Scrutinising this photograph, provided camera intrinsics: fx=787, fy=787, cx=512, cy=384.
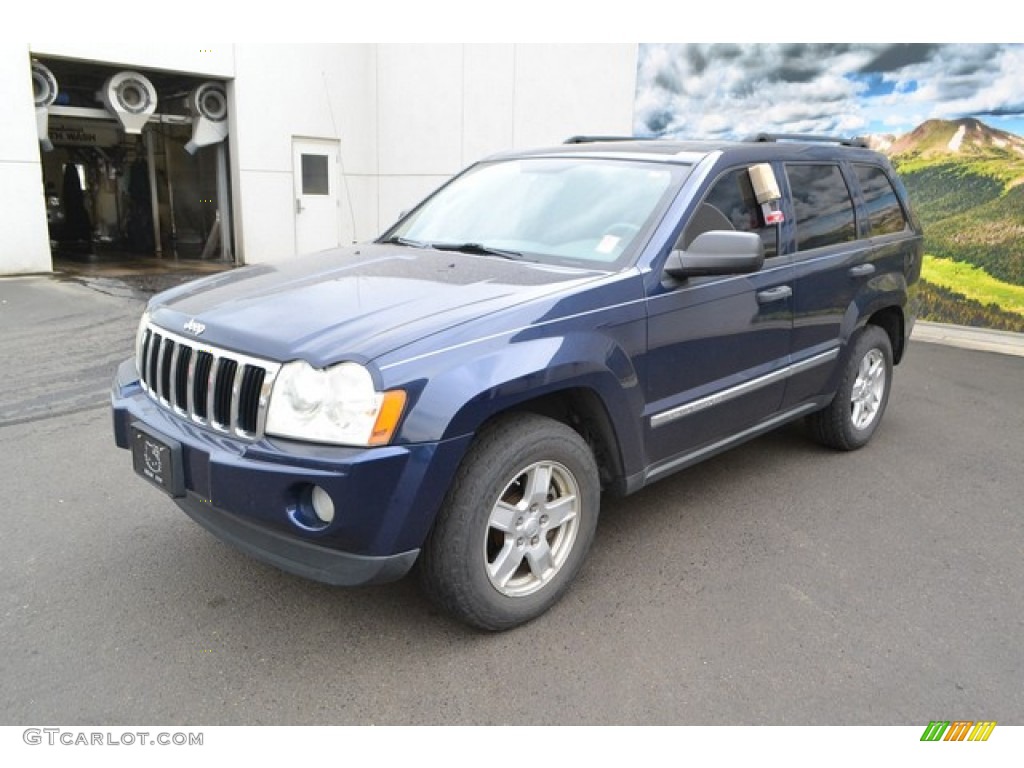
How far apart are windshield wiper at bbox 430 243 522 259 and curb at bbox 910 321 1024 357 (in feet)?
21.6

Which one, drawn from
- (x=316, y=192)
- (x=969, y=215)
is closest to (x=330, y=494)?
(x=969, y=215)

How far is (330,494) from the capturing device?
2.44m

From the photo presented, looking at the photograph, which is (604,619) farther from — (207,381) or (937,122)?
(937,122)

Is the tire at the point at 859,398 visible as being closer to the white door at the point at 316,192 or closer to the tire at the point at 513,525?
the tire at the point at 513,525

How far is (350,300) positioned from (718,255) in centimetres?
151

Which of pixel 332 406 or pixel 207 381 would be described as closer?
pixel 332 406

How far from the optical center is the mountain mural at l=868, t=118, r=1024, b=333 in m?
8.77

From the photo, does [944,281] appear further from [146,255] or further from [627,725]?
[146,255]

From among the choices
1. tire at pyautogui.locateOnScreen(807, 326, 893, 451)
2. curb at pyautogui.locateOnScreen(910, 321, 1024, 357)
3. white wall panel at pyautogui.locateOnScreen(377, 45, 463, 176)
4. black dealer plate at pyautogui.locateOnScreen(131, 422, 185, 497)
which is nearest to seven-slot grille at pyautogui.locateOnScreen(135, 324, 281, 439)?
black dealer plate at pyautogui.locateOnScreen(131, 422, 185, 497)

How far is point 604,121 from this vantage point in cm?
1183

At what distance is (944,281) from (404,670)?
29.4 feet

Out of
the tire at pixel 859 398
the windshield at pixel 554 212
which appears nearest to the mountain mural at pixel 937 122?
the tire at pixel 859 398

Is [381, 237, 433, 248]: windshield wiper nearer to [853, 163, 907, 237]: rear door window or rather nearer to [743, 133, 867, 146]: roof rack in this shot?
[743, 133, 867, 146]: roof rack
